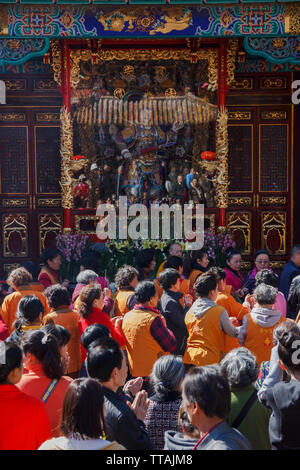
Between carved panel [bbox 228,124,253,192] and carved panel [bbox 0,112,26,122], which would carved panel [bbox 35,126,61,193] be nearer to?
carved panel [bbox 0,112,26,122]

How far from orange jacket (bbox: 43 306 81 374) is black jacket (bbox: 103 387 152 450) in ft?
5.21

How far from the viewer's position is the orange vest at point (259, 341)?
15.0ft

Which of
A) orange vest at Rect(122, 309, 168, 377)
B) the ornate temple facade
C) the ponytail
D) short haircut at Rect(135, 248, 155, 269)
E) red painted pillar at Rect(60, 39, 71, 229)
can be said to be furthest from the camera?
the ornate temple facade

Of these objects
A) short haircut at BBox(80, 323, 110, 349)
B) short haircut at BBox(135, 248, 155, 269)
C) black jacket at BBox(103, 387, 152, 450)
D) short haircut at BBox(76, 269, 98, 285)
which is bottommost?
black jacket at BBox(103, 387, 152, 450)

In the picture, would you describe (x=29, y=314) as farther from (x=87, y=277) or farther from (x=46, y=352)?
(x=87, y=277)

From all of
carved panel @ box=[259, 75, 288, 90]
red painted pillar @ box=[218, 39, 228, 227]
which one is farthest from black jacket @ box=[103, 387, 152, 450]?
carved panel @ box=[259, 75, 288, 90]

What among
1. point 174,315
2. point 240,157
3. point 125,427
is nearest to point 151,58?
point 240,157

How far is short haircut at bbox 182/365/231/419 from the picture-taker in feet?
8.93

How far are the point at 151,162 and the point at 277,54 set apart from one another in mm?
3056

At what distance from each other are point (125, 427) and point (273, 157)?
8855 mm

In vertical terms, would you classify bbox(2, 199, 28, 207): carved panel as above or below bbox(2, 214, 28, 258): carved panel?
above

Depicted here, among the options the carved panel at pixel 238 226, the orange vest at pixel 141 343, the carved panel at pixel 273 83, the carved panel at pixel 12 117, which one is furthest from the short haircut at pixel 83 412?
the carved panel at pixel 273 83

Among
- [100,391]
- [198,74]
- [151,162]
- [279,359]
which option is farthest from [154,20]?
[100,391]

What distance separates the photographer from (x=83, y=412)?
8.70ft
